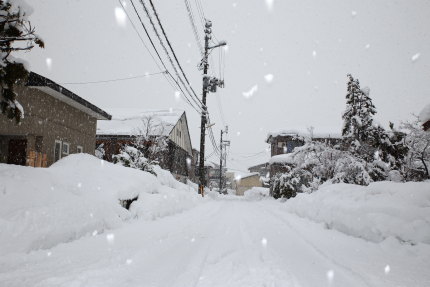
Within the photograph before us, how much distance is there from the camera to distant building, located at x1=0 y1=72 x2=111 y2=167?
11.3 meters

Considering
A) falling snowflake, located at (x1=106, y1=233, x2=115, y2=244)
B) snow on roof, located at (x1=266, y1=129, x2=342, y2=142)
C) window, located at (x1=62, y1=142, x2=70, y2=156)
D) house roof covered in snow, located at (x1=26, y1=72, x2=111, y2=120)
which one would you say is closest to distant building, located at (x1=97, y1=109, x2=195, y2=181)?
house roof covered in snow, located at (x1=26, y1=72, x2=111, y2=120)

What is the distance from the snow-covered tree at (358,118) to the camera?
1847cm

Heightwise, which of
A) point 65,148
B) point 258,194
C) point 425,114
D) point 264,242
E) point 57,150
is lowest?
point 258,194

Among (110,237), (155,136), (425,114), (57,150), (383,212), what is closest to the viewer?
(110,237)

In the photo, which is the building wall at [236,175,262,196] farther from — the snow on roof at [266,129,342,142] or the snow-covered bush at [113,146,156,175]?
the snow-covered bush at [113,146,156,175]

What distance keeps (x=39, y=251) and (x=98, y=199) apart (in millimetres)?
2513

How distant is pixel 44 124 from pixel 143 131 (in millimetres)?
15744

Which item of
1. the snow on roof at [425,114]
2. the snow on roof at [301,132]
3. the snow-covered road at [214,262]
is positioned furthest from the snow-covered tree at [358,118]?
the snow on roof at [301,132]

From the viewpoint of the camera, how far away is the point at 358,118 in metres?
18.8

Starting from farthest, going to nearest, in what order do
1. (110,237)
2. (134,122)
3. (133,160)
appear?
(134,122) < (133,160) < (110,237)

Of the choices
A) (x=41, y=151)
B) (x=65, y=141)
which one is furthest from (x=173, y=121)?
(x=41, y=151)

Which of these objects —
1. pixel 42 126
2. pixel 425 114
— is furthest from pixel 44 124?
pixel 425 114

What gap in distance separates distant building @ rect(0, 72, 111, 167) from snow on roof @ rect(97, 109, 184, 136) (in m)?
13.9

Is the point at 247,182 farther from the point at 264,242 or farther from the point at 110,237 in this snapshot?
the point at 110,237
